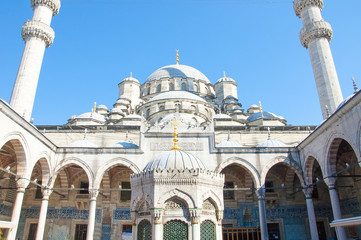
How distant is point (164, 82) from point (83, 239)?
49.1 feet

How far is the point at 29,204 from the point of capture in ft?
45.1

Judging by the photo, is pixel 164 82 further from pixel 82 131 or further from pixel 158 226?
pixel 158 226

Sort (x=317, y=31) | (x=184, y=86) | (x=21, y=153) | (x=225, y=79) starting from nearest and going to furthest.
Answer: (x=21, y=153), (x=317, y=31), (x=184, y=86), (x=225, y=79)

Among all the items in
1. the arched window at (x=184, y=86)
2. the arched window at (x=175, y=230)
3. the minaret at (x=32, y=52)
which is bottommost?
the arched window at (x=175, y=230)

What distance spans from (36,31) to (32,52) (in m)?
1.27

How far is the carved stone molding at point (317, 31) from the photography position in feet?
51.6

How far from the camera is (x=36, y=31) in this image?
15.4 m

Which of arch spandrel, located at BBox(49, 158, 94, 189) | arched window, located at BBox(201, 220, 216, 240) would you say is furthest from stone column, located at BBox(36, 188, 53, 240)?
arched window, located at BBox(201, 220, 216, 240)

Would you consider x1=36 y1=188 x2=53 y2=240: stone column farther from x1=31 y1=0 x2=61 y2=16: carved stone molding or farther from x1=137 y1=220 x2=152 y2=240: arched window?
x1=31 y1=0 x2=61 y2=16: carved stone molding

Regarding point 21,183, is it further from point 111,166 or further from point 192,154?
point 192,154

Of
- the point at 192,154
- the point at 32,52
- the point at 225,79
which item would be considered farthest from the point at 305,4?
the point at 32,52

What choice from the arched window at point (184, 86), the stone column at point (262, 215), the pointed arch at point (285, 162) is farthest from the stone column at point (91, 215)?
the arched window at point (184, 86)

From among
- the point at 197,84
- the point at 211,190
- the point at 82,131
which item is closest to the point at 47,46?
the point at 82,131

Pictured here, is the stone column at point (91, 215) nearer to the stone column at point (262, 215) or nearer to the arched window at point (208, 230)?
the stone column at point (262, 215)
